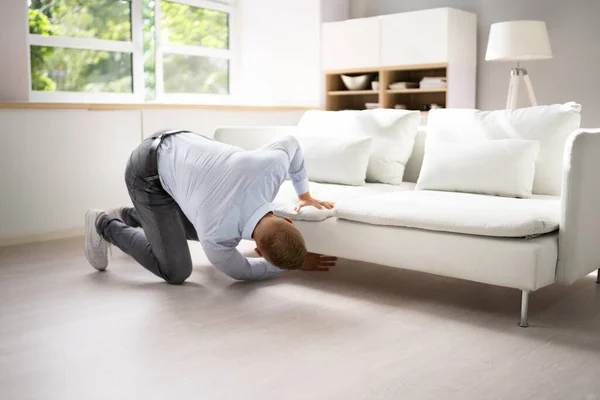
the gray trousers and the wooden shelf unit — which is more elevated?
the wooden shelf unit

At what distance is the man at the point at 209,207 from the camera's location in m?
2.65

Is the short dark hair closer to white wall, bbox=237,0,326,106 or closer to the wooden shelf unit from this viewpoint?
the wooden shelf unit

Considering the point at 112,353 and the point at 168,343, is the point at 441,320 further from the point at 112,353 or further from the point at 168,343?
the point at 112,353

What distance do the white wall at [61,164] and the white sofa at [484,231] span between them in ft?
6.66

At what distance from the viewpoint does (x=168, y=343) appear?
236 centimetres

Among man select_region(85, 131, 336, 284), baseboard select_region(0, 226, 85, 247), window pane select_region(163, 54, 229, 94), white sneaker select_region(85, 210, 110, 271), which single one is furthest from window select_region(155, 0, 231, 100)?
man select_region(85, 131, 336, 284)

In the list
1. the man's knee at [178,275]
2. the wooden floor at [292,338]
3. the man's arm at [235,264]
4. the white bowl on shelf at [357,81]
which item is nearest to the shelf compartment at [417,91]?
the white bowl on shelf at [357,81]

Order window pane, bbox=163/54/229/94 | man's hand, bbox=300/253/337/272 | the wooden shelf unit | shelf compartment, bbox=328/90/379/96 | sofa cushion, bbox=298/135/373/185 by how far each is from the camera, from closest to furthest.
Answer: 1. man's hand, bbox=300/253/337/272
2. sofa cushion, bbox=298/135/373/185
3. the wooden shelf unit
4. shelf compartment, bbox=328/90/379/96
5. window pane, bbox=163/54/229/94

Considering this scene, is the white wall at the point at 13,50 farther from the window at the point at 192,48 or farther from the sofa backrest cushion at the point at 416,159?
the sofa backrest cushion at the point at 416,159

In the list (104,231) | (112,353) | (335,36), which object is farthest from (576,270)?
(335,36)

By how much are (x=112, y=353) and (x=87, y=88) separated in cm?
389

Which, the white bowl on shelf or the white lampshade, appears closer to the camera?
the white lampshade

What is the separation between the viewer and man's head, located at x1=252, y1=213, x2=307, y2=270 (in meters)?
2.49

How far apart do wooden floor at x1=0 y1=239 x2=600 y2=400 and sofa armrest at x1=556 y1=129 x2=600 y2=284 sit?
0.77 ft
